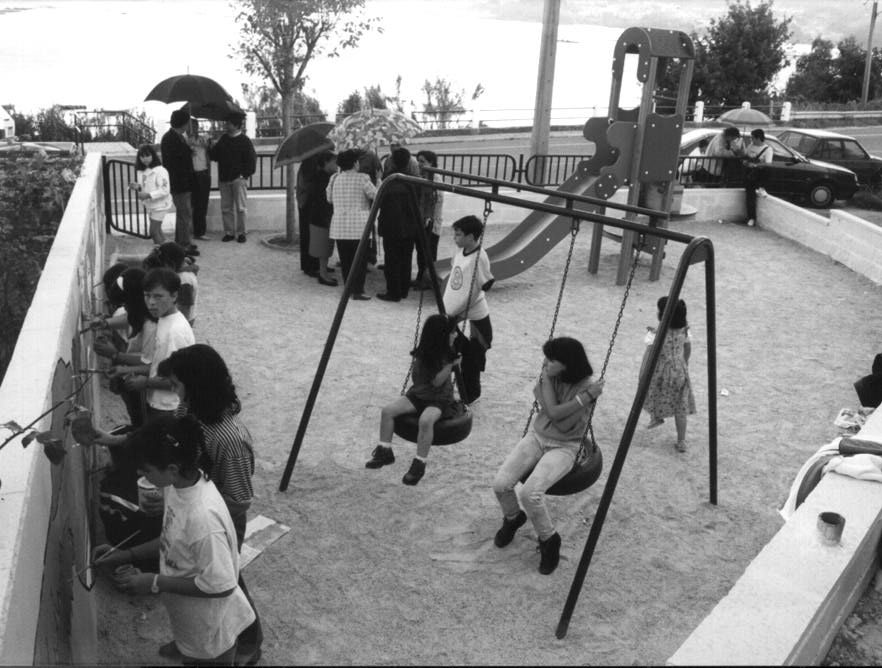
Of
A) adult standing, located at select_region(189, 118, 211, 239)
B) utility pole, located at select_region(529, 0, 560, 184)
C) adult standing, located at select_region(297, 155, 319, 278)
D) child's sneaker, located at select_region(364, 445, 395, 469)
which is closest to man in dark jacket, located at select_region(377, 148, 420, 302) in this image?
adult standing, located at select_region(297, 155, 319, 278)

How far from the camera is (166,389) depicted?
5.27 meters

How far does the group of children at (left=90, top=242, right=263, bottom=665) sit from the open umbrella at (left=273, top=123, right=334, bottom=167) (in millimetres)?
5370

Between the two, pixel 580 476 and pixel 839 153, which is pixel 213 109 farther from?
pixel 839 153

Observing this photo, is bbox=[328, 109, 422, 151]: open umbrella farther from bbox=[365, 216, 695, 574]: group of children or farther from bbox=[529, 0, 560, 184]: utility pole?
bbox=[529, 0, 560, 184]: utility pole

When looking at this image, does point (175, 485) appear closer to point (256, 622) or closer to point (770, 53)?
point (256, 622)

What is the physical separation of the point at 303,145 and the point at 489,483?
18.7ft

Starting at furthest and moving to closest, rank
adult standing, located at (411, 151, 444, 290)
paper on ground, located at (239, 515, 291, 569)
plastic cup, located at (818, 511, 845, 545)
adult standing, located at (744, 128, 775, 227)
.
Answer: adult standing, located at (744, 128, 775, 227) < adult standing, located at (411, 151, 444, 290) < paper on ground, located at (239, 515, 291, 569) < plastic cup, located at (818, 511, 845, 545)

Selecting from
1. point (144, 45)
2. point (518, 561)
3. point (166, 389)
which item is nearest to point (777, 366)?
point (518, 561)

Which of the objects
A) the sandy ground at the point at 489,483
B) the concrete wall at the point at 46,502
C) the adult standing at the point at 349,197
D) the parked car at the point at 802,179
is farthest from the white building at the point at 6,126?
the concrete wall at the point at 46,502

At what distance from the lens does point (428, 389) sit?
595cm

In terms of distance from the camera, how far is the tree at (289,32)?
13.2 m

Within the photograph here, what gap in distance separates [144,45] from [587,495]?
97.6 meters

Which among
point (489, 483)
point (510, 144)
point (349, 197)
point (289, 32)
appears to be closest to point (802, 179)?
point (289, 32)

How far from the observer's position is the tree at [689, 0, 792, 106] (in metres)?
37.2
